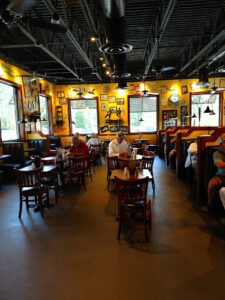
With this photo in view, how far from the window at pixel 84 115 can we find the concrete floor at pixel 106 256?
854 centimetres

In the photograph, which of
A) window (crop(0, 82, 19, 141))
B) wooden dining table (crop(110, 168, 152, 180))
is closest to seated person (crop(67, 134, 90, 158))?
wooden dining table (crop(110, 168, 152, 180))

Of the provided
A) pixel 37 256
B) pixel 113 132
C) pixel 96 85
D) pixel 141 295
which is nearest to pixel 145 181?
pixel 141 295

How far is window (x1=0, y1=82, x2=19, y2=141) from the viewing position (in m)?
7.31

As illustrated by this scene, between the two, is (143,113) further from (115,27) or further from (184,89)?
(115,27)

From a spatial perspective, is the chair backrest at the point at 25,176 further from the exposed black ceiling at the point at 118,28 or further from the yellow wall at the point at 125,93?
the yellow wall at the point at 125,93

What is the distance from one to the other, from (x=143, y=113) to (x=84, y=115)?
11.9 feet

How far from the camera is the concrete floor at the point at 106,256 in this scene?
6.61ft

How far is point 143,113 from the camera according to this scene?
11.9m

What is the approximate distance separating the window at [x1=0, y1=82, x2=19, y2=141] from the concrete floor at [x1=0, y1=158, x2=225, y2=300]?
4.49 m

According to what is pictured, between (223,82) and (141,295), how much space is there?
12.5 m

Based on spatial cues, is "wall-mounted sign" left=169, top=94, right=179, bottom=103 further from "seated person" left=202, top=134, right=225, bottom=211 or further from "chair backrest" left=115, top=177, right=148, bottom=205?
"chair backrest" left=115, top=177, right=148, bottom=205

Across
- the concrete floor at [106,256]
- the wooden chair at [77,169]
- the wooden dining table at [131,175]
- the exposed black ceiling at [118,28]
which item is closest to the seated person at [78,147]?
the wooden chair at [77,169]

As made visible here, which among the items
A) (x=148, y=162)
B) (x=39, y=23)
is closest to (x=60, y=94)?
(x=39, y=23)

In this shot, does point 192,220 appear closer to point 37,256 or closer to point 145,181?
point 145,181
